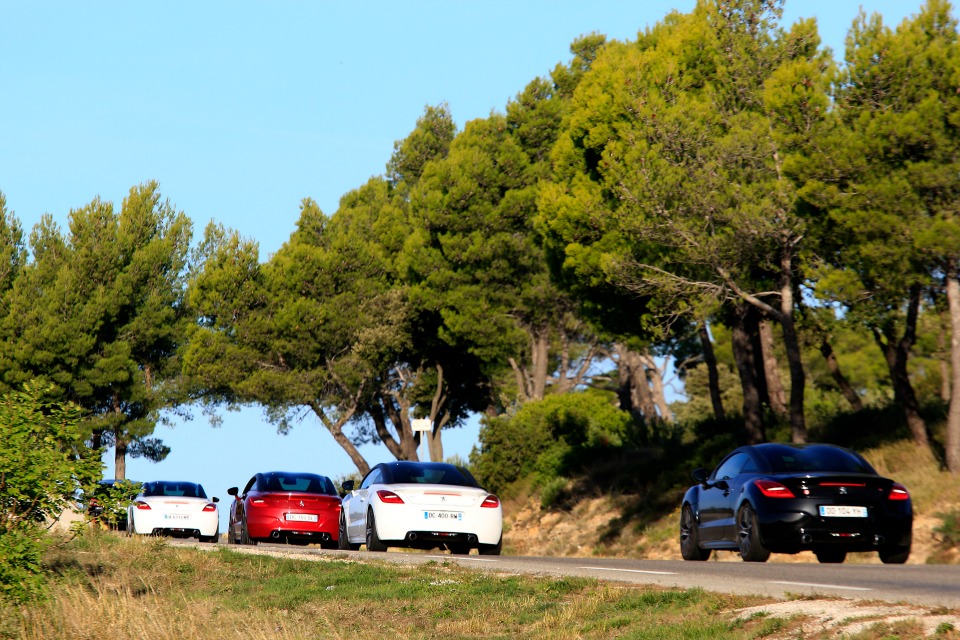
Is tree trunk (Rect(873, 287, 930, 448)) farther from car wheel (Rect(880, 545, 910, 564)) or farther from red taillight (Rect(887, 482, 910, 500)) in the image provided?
red taillight (Rect(887, 482, 910, 500))

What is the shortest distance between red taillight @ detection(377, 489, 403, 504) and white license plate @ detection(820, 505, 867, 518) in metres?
6.67

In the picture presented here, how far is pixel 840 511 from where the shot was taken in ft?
50.7

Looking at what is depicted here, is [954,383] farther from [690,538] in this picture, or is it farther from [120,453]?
[120,453]

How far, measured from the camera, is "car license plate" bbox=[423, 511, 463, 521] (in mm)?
19406

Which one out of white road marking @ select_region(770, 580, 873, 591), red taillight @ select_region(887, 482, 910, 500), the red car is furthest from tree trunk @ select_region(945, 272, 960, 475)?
white road marking @ select_region(770, 580, 873, 591)

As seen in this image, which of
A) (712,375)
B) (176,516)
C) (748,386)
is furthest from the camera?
(712,375)

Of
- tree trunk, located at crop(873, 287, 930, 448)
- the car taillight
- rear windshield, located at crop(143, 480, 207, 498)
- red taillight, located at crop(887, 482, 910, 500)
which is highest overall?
tree trunk, located at crop(873, 287, 930, 448)

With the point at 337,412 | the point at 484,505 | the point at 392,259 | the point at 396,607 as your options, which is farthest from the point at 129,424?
the point at 396,607

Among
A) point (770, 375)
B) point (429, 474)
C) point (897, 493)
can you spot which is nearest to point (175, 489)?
point (429, 474)

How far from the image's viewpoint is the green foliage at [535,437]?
40.6m

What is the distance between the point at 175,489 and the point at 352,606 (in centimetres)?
1780

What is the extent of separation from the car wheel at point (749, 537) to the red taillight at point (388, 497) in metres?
5.43

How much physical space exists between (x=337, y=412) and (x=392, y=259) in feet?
20.5

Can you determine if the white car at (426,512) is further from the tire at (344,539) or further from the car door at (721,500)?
the car door at (721,500)
